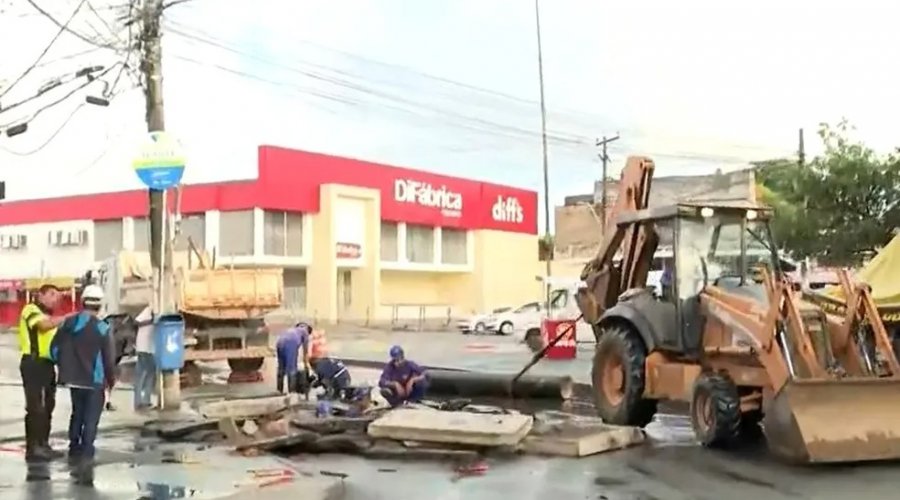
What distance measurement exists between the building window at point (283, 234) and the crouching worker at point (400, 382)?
34330 mm

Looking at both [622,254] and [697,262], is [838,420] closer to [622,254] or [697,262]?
[697,262]

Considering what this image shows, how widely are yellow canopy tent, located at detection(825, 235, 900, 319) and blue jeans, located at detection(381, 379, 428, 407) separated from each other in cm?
582

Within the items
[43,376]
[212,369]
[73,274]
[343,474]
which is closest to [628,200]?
[343,474]

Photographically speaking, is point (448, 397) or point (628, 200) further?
point (448, 397)

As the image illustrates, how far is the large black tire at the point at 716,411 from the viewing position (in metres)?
12.8

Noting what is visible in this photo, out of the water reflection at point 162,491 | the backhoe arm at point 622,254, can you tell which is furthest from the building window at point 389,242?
the water reflection at point 162,491

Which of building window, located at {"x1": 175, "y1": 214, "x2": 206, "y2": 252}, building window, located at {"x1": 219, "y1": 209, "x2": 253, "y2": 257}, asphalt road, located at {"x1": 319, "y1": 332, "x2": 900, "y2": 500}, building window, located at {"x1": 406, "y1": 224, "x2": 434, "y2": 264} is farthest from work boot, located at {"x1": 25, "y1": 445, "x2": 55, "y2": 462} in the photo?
building window, located at {"x1": 406, "y1": 224, "x2": 434, "y2": 264}

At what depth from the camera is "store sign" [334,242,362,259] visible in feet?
176

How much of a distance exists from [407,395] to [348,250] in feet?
124

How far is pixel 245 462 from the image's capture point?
12.0m

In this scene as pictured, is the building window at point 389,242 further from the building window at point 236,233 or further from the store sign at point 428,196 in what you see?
the building window at point 236,233

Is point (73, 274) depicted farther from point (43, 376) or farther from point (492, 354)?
point (43, 376)

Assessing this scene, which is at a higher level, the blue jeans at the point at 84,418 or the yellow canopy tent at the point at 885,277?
the yellow canopy tent at the point at 885,277

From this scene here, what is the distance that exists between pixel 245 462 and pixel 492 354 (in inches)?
762
